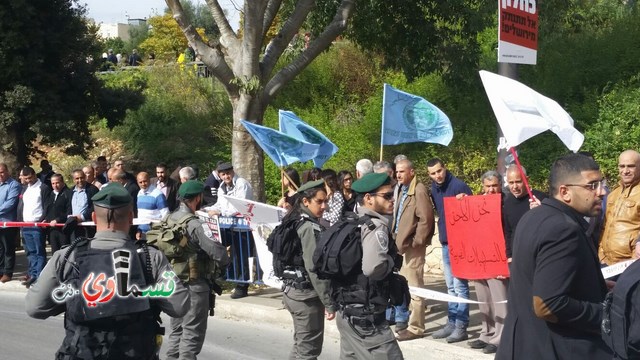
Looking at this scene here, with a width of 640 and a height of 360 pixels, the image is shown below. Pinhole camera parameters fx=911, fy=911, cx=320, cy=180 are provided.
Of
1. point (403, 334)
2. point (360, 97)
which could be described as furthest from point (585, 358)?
point (360, 97)

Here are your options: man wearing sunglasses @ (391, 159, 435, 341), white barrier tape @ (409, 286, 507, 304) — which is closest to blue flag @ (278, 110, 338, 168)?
man wearing sunglasses @ (391, 159, 435, 341)

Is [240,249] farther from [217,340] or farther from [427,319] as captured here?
[427,319]

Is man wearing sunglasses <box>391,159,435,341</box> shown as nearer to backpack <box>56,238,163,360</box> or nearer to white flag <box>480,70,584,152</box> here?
white flag <box>480,70,584,152</box>

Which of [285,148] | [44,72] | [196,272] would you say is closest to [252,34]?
[285,148]

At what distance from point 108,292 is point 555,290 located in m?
2.26

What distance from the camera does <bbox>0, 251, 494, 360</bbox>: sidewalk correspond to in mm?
8817

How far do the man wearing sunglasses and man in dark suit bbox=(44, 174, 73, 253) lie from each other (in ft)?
19.6

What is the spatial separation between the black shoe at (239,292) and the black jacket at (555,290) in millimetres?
7441

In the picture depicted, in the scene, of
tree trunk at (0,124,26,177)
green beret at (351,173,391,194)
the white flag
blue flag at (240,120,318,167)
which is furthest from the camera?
tree trunk at (0,124,26,177)

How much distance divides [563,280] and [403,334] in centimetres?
522

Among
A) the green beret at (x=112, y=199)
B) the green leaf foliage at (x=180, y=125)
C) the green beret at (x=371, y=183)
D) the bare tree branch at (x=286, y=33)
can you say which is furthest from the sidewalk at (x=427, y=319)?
the green leaf foliage at (x=180, y=125)

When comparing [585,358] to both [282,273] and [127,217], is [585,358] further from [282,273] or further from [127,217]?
[282,273]

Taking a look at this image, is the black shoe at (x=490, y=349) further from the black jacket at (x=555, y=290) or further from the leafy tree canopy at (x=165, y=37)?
the leafy tree canopy at (x=165, y=37)

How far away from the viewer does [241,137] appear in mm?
13758
